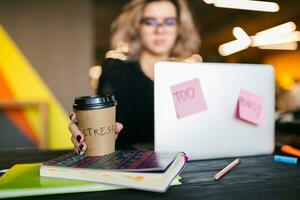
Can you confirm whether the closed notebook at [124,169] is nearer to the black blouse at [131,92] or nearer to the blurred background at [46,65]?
the black blouse at [131,92]

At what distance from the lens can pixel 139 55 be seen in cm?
237

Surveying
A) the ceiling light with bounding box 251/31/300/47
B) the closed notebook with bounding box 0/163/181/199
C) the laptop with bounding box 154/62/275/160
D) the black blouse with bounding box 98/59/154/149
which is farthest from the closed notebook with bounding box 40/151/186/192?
the ceiling light with bounding box 251/31/300/47

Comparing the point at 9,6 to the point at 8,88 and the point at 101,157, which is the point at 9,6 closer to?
the point at 8,88

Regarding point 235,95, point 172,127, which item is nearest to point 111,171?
point 172,127

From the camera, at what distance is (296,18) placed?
16.0 ft

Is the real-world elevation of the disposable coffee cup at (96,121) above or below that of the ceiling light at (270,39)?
below

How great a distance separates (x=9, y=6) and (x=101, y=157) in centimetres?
302

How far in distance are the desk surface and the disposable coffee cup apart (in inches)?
5.7

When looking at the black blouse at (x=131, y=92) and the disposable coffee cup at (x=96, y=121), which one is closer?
the disposable coffee cup at (x=96, y=121)

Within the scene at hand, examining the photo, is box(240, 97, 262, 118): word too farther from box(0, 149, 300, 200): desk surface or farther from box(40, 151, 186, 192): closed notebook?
box(40, 151, 186, 192): closed notebook

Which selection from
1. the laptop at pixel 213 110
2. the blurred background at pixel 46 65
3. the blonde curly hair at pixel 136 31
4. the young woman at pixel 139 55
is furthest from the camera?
the blurred background at pixel 46 65

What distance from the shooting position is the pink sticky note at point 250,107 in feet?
2.46

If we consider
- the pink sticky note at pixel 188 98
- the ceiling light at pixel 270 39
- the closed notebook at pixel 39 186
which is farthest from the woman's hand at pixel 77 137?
the ceiling light at pixel 270 39

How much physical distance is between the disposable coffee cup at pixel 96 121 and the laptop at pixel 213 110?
121 millimetres
